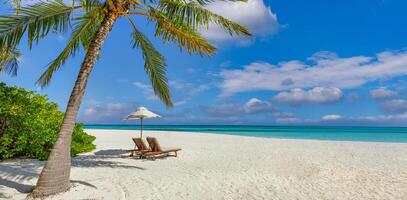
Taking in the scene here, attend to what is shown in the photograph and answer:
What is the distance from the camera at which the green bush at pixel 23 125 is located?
9828 millimetres

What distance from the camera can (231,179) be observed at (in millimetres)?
7871

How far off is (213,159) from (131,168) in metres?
3.44

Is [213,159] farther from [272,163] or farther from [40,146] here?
[40,146]

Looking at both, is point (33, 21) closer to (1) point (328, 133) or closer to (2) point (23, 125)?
(2) point (23, 125)

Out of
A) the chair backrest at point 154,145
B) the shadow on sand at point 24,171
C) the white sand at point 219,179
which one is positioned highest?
the chair backrest at point 154,145

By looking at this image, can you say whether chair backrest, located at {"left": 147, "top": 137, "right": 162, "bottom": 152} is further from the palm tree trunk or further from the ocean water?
the ocean water

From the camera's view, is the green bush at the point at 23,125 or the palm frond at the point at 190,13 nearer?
the palm frond at the point at 190,13

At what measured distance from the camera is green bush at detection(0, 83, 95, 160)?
9.83 meters

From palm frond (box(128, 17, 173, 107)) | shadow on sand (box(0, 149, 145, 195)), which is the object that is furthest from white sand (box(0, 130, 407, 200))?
palm frond (box(128, 17, 173, 107))

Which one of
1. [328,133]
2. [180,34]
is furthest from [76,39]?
[328,133]

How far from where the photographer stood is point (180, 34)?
7.57 meters

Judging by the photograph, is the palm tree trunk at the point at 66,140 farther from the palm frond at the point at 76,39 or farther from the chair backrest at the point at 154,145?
the chair backrest at the point at 154,145

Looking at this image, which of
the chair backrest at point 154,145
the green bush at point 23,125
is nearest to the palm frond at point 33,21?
the green bush at point 23,125

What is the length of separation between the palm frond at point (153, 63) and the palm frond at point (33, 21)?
81.5 inches
